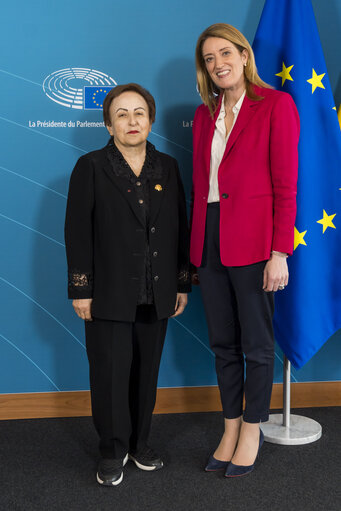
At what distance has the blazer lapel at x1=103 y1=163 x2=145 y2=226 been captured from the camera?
75.3 inches

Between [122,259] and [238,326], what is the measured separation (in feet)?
1.82

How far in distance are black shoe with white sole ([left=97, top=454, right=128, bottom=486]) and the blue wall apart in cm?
67

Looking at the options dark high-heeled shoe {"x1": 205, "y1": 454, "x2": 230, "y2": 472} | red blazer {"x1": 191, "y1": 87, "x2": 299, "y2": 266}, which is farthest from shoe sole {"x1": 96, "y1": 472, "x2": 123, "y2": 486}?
red blazer {"x1": 191, "y1": 87, "x2": 299, "y2": 266}

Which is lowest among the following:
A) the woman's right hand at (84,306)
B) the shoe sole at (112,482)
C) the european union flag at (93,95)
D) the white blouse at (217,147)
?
the shoe sole at (112,482)

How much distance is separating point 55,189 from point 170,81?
0.77m

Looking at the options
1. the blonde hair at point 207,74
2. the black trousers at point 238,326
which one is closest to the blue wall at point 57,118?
the blonde hair at point 207,74

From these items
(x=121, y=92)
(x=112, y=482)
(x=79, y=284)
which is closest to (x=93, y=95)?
(x=121, y=92)

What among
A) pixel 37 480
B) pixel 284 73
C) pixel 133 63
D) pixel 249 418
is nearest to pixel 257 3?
pixel 284 73

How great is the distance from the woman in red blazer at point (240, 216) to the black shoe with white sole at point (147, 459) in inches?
8.3

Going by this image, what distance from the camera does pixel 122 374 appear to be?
6.52 feet

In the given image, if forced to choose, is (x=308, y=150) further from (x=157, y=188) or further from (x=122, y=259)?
(x=122, y=259)

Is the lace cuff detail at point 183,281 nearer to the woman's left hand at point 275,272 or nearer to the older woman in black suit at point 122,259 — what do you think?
the older woman in black suit at point 122,259

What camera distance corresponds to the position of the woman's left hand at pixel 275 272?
1869 mm

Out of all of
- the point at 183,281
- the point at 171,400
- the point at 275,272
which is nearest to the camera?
the point at 275,272
